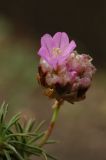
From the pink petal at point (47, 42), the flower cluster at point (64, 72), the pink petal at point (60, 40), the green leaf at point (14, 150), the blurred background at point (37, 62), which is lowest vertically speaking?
the green leaf at point (14, 150)

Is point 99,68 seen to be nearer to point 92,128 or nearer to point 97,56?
point 97,56

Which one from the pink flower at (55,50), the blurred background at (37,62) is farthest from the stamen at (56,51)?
the blurred background at (37,62)

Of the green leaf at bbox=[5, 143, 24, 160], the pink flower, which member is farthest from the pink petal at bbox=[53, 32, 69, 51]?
the green leaf at bbox=[5, 143, 24, 160]

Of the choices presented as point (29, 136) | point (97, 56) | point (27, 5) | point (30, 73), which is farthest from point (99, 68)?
point (29, 136)

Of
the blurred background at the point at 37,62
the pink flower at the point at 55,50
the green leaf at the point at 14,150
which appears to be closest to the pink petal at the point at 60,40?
the pink flower at the point at 55,50

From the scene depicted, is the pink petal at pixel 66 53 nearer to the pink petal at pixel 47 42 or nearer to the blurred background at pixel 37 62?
the pink petal at pixel 47 42

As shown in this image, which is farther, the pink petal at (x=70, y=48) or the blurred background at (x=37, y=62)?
the blurred background at (x=37, y=62)

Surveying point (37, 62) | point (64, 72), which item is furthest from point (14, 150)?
point (37, 62)

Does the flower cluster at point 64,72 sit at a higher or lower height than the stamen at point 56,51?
lower
